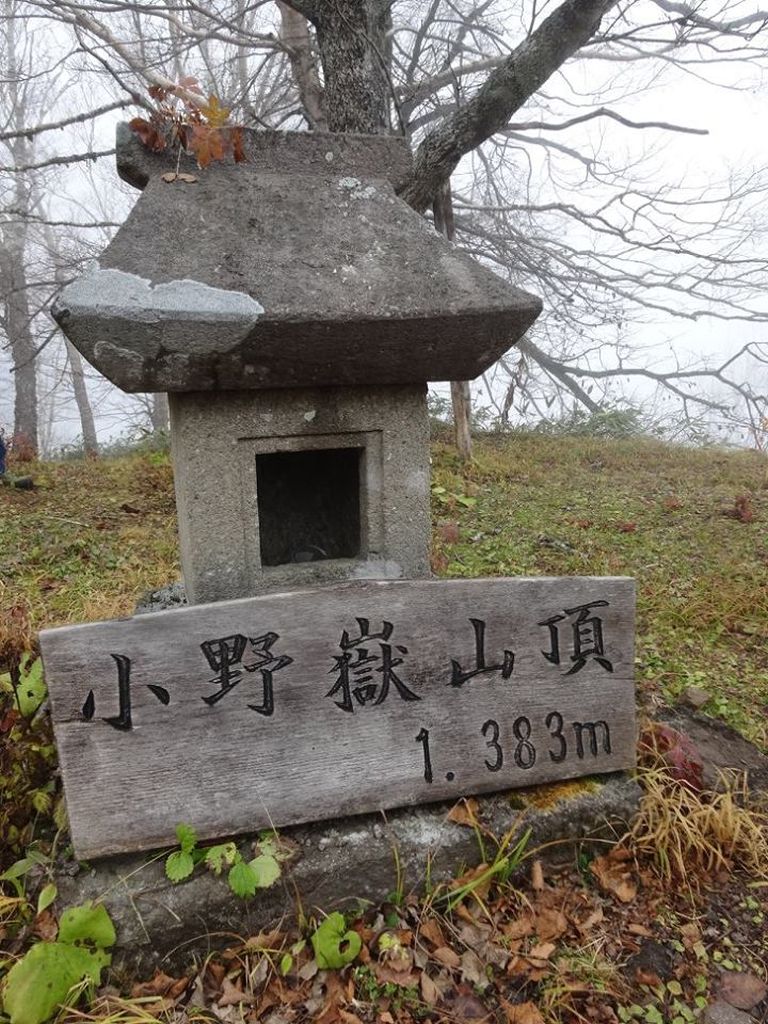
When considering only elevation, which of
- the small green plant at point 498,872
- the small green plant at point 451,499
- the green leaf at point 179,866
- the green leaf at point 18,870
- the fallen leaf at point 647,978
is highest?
the small green plant at point 451,499

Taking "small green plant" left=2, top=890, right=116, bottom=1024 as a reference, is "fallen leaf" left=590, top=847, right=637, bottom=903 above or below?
below

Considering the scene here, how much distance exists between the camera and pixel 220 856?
1.71 metres

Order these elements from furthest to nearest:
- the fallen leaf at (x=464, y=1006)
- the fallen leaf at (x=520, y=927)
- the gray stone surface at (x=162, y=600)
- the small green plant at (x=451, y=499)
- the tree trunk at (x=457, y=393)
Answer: the tree trunk at (x=457, y=393) → the small green plant at (x=451, y=499) → the gray stone surface at (x=162, y=600) → the fallen leaf at (x=520, y=927) → the fallen leaf at (x=464, y=1006)

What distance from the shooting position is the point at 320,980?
1.64 m

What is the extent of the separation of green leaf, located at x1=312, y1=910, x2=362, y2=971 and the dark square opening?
4.15 feet

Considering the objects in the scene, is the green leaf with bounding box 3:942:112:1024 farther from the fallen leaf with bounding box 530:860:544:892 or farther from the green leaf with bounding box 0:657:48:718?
the fallen leaf with bounding box 530:860:544:892

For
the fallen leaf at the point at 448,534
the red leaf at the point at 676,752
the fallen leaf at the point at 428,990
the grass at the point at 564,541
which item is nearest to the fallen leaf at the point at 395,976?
the fallen leaf at the point at 428,990

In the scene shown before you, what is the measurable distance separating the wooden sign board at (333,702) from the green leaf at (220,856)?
48 mm

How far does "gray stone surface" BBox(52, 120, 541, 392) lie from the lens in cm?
150

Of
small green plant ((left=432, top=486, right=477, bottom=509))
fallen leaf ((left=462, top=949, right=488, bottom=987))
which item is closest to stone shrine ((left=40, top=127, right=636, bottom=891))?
fallen leaf ((left=462, top=949, right=488, bottom=987))

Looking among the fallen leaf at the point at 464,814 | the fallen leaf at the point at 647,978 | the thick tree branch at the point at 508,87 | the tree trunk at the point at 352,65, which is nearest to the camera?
the fallen leaf at the point at 647,978

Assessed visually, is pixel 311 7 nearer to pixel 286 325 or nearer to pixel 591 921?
pixel 286 325

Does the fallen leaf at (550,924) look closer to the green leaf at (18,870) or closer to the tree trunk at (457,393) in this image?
the green leaf at (18,870)

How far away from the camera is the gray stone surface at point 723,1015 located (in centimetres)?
156
